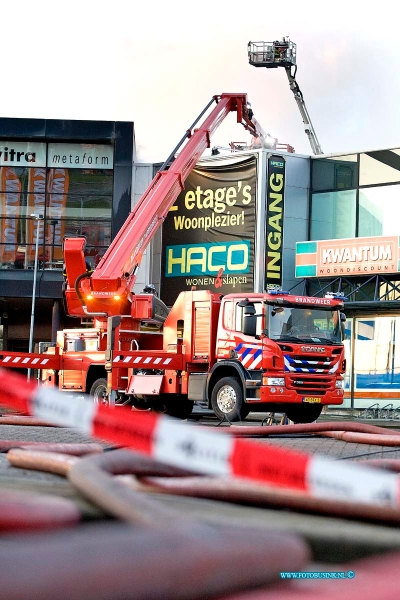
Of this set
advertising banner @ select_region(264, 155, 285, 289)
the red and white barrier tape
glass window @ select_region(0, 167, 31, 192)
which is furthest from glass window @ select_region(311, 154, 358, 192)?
the red and white barrier tape

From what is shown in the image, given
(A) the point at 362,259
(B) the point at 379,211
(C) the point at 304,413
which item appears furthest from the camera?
(B) the point at 379,211

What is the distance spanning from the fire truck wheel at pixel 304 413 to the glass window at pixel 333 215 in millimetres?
16193

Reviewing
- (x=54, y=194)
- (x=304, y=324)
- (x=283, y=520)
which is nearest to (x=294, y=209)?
(x=54, y=194)

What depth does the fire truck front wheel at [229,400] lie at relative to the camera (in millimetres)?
18047

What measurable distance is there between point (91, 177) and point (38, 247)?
3.86m

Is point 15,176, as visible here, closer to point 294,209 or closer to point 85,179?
point 85,179

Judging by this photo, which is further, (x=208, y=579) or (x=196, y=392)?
(x=196, y=392)

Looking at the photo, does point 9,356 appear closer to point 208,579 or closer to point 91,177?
point 208,579

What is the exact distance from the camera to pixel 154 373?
65.5 feet

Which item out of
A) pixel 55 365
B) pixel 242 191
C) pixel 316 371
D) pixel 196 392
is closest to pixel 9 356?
pixel 55 365

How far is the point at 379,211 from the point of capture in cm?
3419

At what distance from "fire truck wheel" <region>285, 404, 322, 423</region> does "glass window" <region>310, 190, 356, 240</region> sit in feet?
53.1

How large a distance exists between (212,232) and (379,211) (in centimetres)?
616

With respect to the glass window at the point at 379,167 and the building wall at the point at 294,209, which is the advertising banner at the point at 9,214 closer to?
the building wall at the point at 294,209
